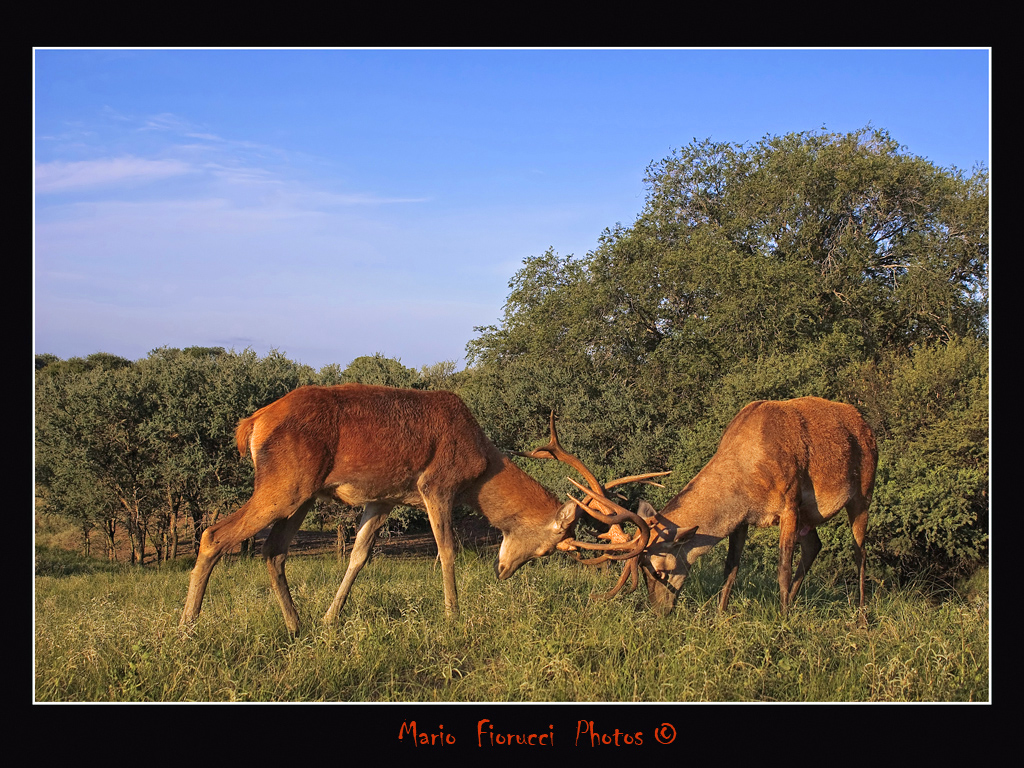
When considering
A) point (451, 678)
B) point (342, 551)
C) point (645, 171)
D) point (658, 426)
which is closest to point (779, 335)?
point (658, 426)

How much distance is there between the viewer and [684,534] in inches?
291

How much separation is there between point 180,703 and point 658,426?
1131 centimetres

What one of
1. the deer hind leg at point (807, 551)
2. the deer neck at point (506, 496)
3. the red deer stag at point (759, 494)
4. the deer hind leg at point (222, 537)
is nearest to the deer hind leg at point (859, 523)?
the red deer stag at point (759, 494)

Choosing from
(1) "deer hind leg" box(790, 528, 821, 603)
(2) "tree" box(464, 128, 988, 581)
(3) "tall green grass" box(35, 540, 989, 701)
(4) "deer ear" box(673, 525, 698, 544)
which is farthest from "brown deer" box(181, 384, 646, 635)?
(2) "tree" box(464, 128, 988, 581)

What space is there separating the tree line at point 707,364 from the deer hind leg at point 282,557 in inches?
235

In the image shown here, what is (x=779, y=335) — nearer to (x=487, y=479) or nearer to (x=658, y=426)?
(x=658, y=426)

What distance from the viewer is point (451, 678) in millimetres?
5781

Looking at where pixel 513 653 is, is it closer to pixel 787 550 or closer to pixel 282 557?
pixel 282 557

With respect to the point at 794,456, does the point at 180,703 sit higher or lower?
lower

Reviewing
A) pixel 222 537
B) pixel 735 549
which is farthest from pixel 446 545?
pixel 735 549

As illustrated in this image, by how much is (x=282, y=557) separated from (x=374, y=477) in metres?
1.19

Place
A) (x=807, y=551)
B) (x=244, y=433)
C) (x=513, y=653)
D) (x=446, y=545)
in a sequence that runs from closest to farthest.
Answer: (x=513, y=653), (x=244, y=433), (x=446, y=545), (x=807, y=551)

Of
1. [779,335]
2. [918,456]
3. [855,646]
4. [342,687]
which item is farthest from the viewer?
[779,335]

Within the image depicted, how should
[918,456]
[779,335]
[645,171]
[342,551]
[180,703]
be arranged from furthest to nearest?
[645,171] < [779,335] < [342,551] < [918,456] < [180,703]
